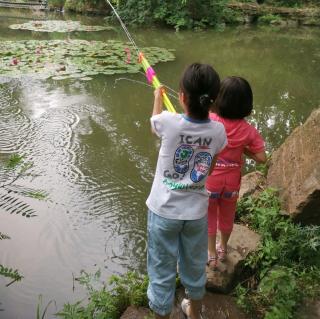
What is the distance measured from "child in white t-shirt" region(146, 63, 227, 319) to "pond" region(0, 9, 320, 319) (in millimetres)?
1002

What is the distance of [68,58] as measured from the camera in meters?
9.02

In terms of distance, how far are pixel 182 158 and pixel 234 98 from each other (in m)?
0.56

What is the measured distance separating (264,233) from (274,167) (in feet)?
2.84

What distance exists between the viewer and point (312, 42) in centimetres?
1276

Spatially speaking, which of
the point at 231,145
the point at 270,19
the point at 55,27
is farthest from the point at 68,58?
the point at 270,19

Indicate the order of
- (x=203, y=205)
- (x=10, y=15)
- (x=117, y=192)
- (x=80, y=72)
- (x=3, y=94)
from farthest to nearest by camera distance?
(x=10, y=15)
(x=80, y=72)
(x=3, y=94)
(x=117, y=192)
(x=203, y=205)

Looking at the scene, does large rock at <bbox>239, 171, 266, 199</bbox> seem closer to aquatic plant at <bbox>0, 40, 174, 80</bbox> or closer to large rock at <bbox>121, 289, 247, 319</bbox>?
large rock at <bbox>121, 289, 247, 319</bbox>

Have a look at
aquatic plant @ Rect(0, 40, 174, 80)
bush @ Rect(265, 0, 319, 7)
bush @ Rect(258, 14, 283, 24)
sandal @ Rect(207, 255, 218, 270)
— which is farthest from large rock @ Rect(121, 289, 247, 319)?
bush @ Rect(265, 0, 319, 7)

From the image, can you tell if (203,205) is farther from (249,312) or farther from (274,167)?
(274,167)

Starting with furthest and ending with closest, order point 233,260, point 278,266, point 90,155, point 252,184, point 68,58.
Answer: point 68,58, point 90,155, point 252,184, point 233,260, point 278,266

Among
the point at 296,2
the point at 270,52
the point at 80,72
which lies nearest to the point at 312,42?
the point at 270,52

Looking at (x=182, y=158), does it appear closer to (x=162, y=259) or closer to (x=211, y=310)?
(x=162, y=259)

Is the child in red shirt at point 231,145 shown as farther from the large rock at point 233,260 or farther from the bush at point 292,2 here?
the bush at point 292,2

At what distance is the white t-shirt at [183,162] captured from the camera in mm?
1890
